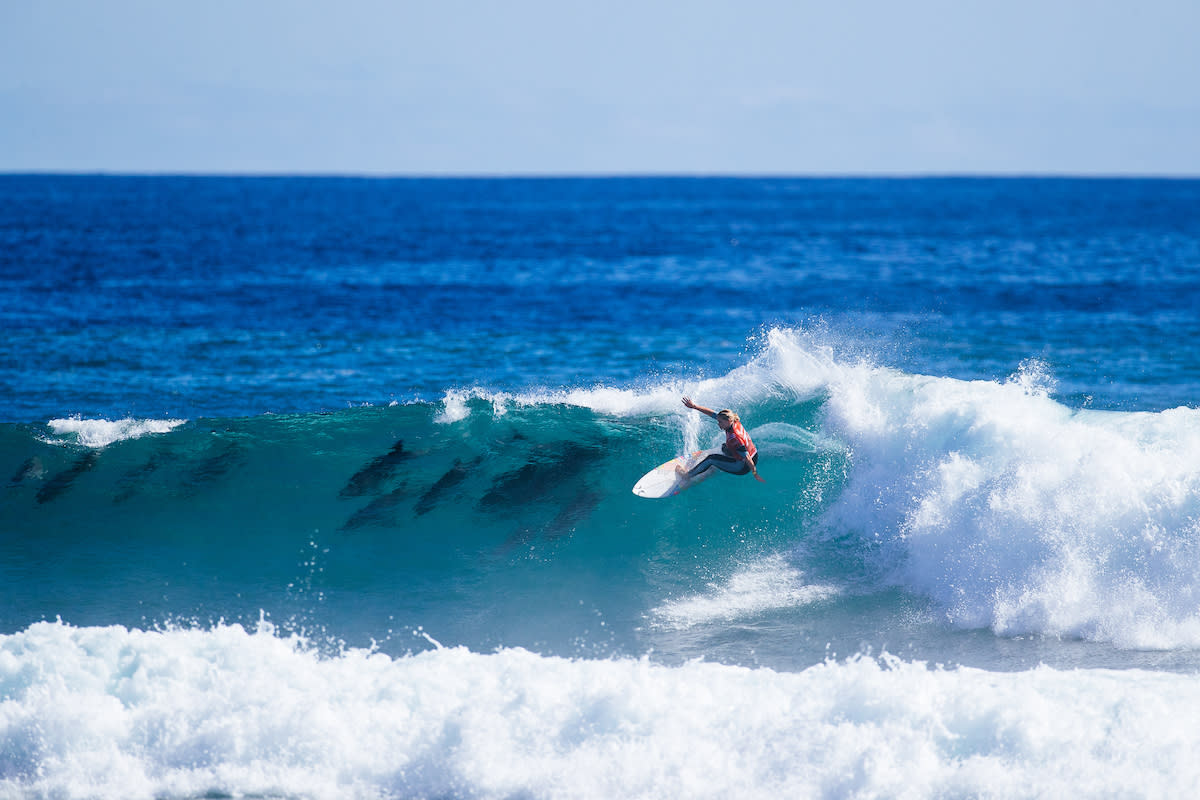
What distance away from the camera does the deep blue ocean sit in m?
8.31

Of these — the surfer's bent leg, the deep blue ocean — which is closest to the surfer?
the surfer's bent leg

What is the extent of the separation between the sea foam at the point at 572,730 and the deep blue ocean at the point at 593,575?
0.09 ft

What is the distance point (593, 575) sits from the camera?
12.1 metres

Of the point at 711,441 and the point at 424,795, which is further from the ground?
the point at 711,441

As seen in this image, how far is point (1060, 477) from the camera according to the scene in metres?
11.6

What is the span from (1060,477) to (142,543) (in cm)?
1090

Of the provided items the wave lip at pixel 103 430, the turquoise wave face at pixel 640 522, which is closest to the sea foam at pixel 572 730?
the turquoise wave face at pixel 640 522

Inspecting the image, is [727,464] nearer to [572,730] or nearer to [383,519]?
[383,519]

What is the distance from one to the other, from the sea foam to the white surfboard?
12.6 feet

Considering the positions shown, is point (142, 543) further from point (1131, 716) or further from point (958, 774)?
point (1131, 716)

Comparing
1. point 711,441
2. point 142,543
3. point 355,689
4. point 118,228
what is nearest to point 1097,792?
point 355,689

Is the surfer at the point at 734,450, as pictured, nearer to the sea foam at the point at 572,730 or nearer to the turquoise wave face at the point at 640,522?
the turquoise wave face at the point at 640,522

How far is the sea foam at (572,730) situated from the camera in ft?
26.3

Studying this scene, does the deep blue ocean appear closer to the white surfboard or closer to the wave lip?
the wave lip
